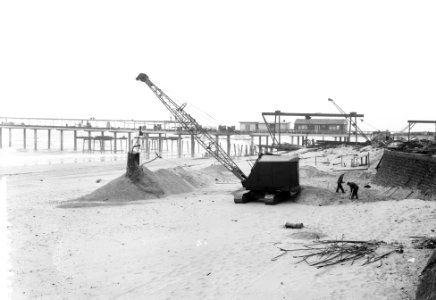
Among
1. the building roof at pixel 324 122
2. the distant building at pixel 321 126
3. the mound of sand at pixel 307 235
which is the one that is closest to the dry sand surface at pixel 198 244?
the mound of sand at pixel 307 235

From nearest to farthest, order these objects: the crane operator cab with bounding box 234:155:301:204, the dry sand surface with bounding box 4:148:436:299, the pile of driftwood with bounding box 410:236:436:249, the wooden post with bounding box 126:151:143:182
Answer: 1. the dry sand surface with bounding box 4:148:436:299
2. the pile of driftwood with bounding box 410:236:436:249
3. the crane operator cab with bounding box 234:155:301:204
4. the wooden post with bounding box 126:151:143:182

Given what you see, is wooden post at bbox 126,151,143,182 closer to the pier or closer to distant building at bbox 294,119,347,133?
the pier

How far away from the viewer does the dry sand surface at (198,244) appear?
427 inches

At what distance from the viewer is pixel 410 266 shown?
10672 mm

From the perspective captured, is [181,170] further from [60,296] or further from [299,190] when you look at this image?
[60,296]

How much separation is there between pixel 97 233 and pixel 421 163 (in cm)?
1674

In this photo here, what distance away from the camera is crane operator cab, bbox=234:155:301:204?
2402cm

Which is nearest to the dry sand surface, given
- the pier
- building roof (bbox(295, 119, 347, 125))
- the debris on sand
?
the debris on sand

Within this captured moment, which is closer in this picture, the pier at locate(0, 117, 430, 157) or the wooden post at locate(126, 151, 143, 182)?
the wooden post at locate(126, 151, 143, 182)

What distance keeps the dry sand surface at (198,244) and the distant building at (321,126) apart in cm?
6079

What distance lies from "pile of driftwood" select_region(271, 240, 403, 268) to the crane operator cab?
34.0 ft

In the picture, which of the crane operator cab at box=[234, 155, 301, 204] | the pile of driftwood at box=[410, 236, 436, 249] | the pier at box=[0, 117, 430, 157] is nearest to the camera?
the pile of driftwood at box=[410, 236, 436, 249]

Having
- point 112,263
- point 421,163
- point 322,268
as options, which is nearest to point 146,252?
point 112,263

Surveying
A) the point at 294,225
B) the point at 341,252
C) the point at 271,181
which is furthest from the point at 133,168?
the point at 341,252
